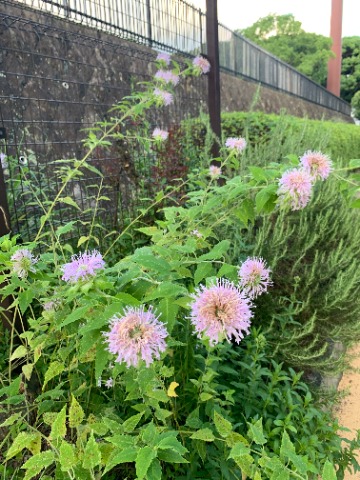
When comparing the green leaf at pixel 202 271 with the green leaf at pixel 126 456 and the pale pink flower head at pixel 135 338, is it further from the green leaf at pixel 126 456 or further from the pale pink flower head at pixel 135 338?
the green leaf at pixel 126 456

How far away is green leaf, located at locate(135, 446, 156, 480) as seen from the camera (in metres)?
0.73

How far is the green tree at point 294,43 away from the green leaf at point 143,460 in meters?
29.7

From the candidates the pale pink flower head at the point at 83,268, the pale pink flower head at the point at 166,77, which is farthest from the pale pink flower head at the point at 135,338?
the pale pink flower head at the point at 166,77

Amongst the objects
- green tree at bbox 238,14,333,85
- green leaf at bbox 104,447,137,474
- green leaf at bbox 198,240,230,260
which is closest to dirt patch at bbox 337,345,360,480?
green leaf at bbox 198,240,230,260

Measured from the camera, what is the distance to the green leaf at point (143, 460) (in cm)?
73

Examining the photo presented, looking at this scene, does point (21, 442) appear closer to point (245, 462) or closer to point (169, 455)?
point (169, 455)

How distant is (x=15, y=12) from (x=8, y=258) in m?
3.55

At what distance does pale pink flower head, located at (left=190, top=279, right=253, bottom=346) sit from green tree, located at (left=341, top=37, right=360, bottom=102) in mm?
41337

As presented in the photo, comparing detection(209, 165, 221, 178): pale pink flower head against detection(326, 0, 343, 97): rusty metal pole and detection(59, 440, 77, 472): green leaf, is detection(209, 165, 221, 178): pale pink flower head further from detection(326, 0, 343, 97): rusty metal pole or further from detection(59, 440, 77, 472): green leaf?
detection(326, 0, 343, 97): rusty metal pole

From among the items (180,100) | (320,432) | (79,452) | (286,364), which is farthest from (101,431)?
(180,100)

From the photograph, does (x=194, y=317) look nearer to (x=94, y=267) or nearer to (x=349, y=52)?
(x=94, y=267)

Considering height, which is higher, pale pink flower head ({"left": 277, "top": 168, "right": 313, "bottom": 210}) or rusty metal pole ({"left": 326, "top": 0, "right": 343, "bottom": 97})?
rusty metal pole ({"left": 326, "top": 0, "right": 343, "bottom": 97})

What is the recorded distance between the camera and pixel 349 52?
3928 cm

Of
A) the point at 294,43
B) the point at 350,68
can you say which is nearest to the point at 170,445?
the point at 294,43
